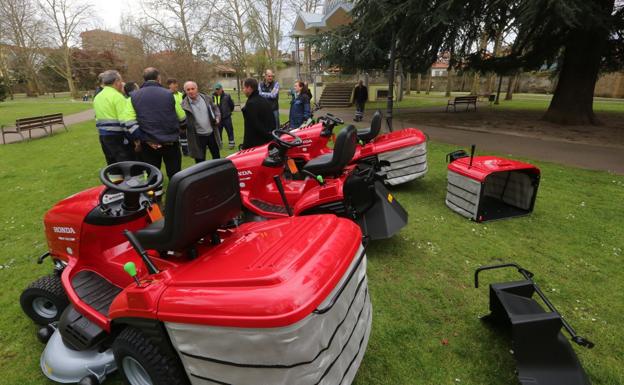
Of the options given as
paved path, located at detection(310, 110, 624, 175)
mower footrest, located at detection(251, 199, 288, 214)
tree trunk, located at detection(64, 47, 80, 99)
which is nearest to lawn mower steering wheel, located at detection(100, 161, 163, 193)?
mower footrest, located at detection(251, 199, 288, 214)

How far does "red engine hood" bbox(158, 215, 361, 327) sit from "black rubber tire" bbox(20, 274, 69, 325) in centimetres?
162

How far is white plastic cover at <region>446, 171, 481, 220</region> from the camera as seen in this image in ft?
14.8

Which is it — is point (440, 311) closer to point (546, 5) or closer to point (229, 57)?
point (546, 5)

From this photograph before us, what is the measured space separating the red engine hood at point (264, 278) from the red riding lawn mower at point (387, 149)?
12.0 feet

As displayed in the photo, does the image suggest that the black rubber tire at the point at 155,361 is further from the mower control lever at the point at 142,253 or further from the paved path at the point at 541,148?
the paved path at the point at 541,148

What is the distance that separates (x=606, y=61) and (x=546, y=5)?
836 centimetres

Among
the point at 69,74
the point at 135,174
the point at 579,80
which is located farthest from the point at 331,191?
the point at 69,74

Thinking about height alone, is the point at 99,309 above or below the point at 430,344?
above

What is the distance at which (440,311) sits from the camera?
294 cm

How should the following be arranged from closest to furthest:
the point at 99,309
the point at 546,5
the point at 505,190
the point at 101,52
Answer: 1. the point at 99,309
2. the point at 505,190
3. the point at 546,5
4. the point at 101,52

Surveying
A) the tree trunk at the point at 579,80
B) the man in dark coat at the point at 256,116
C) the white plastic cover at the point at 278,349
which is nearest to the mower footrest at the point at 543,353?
the white plastic cover at the point at 278,349

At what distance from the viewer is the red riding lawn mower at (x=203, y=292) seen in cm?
143

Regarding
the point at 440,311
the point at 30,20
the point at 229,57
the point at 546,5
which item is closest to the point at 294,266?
the point at 440,311

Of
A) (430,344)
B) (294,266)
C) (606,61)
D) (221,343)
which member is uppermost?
(606,61)
